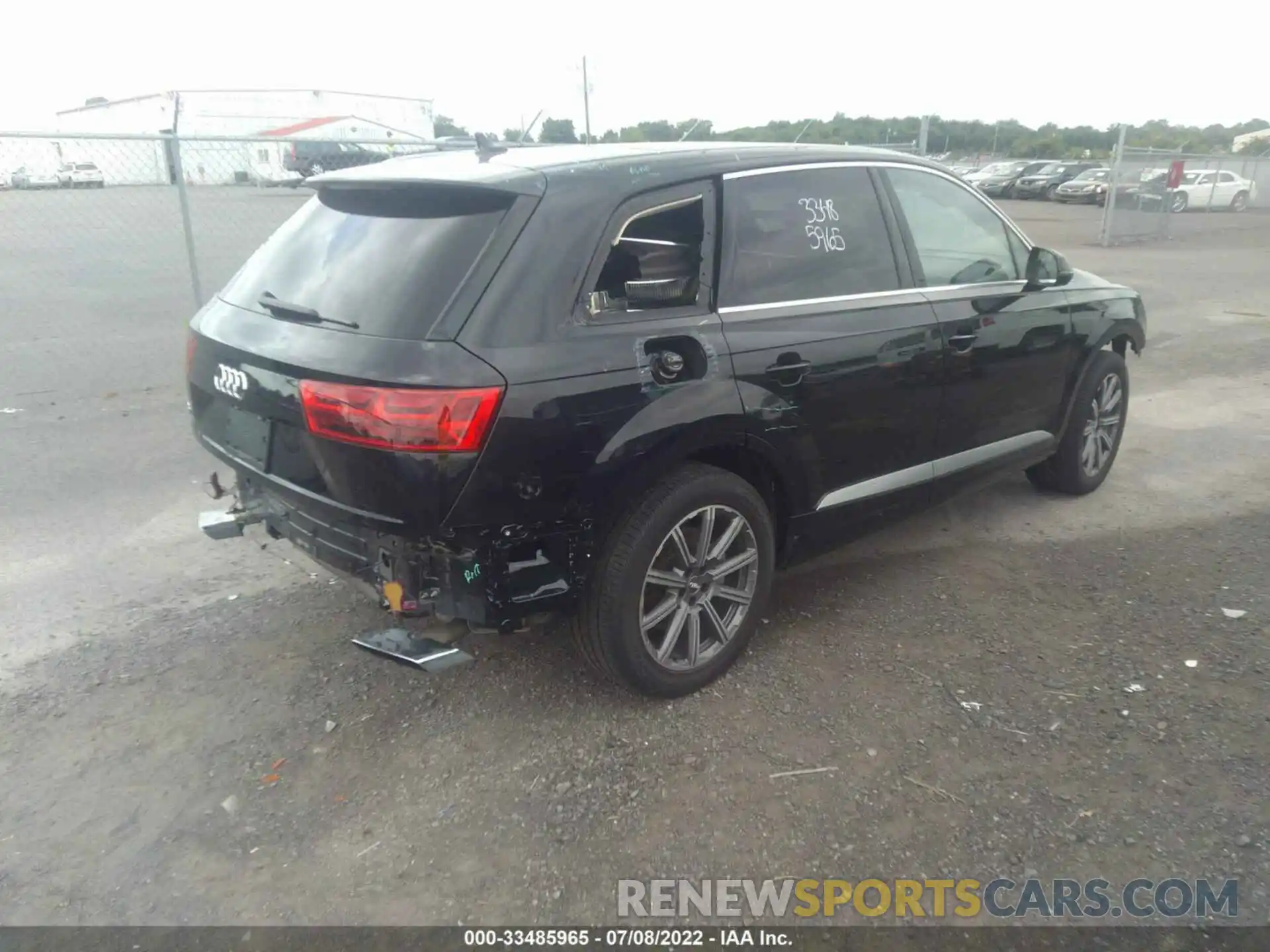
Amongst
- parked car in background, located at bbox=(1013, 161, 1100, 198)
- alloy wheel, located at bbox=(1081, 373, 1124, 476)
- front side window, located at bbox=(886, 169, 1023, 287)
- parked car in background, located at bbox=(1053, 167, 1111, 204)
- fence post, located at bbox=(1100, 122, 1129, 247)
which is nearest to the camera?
front side window, located at bbox=(886, 169, 1023, 287)

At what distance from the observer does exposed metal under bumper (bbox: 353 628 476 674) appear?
291 cm

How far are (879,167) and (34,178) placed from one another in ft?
23.4

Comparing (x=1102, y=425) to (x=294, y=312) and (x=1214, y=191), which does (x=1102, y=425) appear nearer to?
(x=294, y=312)

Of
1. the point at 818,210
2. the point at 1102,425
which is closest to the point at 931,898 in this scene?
the point at 818,210

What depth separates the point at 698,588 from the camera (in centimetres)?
336

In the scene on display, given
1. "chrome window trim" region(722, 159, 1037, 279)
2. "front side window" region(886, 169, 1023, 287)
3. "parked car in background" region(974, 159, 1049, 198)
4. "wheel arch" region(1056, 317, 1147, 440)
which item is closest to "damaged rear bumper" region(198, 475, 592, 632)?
"chrome window trim" region(722, 159, 1037, 279)

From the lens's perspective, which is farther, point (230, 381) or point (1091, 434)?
point (1091, 434)

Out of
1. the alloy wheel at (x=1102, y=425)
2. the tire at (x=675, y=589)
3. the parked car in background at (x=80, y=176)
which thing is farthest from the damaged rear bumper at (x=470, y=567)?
the parked car in background at (x=80, y=176)

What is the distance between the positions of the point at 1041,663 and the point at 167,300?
417 inches

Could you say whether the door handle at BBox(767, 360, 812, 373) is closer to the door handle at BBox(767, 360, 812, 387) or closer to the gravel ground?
the door handle at BBox(767, 360, 812, 387)

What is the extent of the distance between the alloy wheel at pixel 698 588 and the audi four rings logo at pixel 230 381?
1.47 meters

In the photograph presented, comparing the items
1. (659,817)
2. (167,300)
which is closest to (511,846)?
(659,817)

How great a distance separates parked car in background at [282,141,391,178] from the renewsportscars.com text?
744 centimetres

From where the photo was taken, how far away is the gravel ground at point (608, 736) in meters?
2.65
